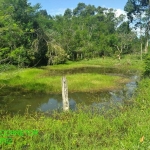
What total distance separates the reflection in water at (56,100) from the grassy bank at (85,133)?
3.21 metres

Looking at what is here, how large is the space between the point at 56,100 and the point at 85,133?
725 centimetres

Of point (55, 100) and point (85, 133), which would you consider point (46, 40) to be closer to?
point (55, 100)

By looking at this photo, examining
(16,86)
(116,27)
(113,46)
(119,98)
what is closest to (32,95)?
(16,86)

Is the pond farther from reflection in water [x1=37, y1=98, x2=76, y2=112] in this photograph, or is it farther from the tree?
the tree

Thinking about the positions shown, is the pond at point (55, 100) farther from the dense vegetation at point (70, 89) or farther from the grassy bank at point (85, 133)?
the grassy bank at point (85, 133)

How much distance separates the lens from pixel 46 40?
31188 millimetres

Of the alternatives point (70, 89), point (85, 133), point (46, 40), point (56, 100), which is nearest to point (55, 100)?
point (56, 100)

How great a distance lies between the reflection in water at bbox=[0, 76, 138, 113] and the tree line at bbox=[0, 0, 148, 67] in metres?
2.57

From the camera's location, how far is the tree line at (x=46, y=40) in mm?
14922

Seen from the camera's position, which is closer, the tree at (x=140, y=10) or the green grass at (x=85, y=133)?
the green grass at (x=85, y=133)

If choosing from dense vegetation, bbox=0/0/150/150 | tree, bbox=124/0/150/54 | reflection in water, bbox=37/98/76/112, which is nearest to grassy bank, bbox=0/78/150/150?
dense vegetation, bbox=0/0/150/150

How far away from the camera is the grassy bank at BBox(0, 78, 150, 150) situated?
675cm

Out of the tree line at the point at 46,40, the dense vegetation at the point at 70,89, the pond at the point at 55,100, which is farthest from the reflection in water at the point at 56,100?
the tree line at the point at 46,40

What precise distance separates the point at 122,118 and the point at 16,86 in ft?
38.1
